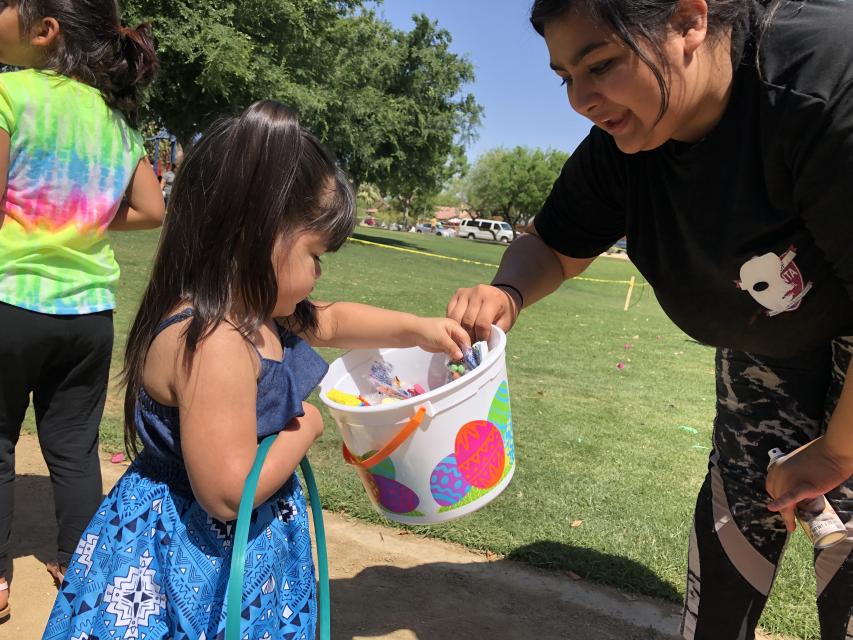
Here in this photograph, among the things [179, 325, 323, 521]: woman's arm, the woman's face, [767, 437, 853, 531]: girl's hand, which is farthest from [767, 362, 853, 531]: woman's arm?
[179, 325, 323, 521]: woman's arm

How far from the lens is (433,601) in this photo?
276 cm

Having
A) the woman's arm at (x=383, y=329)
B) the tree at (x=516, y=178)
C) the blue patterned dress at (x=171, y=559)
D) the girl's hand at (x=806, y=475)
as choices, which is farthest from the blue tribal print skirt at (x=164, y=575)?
the tree at (x=516, y=178)

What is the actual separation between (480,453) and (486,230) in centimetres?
5771

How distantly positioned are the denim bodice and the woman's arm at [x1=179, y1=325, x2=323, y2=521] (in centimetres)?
10

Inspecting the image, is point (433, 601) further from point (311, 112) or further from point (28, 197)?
point (311, 112)

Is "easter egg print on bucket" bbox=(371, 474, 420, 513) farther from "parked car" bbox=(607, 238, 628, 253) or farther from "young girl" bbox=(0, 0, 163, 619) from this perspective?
"young girl" bbox=(0, 0, 163, 619)

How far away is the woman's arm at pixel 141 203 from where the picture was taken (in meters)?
2.48

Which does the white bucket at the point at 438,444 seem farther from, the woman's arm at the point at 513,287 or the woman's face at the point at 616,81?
the woman's face at the point at 616,81

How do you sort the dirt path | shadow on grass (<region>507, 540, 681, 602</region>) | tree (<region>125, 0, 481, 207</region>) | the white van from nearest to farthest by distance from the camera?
1. the dirt path
2. shadow on grass (<region>507, 540, 681, 602</region>)
3. tree (<region>125, 0, 481, 207</region>)
4. the white van

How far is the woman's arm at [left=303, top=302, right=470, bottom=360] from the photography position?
2.04 m

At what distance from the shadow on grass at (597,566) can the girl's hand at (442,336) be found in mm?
1422

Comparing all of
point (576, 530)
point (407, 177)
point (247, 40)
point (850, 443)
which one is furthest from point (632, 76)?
point (407, 177)

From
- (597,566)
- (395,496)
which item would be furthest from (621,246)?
(395,496)

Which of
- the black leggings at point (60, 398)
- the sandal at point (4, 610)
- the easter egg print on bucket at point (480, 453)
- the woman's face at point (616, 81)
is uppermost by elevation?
the woman's face at point (616, 81)
